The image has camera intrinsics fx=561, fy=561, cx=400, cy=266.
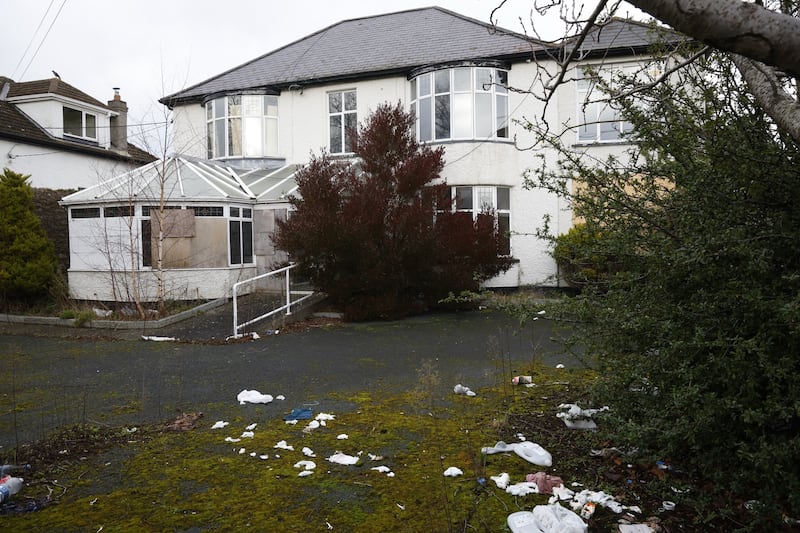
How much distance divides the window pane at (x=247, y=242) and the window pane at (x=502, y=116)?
24.9 feet

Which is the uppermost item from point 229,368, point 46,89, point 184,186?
point 46,89

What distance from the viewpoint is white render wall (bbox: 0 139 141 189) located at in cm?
1900

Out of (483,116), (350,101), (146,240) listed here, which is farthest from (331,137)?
(146,240)

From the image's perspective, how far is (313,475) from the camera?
12.9 ft

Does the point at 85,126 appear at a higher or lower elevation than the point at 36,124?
higher

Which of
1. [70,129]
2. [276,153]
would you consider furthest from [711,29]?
[70,129]

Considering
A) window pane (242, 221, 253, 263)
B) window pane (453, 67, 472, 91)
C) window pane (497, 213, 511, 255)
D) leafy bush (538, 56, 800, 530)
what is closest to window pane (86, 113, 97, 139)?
window pane (242, 221, 253, 263)

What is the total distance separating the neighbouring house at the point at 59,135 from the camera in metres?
19.5

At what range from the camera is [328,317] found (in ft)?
41.7

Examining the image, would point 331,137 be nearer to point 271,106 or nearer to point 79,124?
point 271,106

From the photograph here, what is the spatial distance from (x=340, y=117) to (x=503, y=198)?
595 centimetres

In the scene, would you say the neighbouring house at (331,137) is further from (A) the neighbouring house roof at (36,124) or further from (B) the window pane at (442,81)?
(A) the neighbouring house roof at (36,124)

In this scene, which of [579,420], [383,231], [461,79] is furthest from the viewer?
[461,79]

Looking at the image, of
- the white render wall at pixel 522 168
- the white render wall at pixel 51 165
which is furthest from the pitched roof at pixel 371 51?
the white render wall at pixel 51 165
